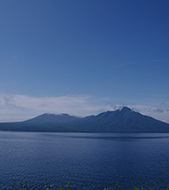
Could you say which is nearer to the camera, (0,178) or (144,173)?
(0,178)

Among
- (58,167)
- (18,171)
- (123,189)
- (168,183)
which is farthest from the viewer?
(58,167)

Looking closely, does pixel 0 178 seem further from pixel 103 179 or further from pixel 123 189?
pixel 123 189

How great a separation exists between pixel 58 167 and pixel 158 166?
41.1 meters

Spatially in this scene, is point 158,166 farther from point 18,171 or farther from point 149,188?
point 18,171

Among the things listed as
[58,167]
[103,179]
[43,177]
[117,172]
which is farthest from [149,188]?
[58,167]

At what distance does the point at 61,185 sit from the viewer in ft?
251

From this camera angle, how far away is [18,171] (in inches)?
3588

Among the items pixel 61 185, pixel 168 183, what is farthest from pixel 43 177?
pixel 168 183

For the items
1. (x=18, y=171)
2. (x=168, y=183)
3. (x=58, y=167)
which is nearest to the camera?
(x=168, y=183)

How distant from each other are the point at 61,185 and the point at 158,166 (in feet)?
158

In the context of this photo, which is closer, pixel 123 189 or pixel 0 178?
pixel 123 189

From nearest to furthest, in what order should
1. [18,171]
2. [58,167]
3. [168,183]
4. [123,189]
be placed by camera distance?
1. [123,189]
2. [168,183]
3. [18,171]
4. [58,167]

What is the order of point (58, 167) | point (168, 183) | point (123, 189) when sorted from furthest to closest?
point (58, 167)
point (168, 183)
point (123, 189)

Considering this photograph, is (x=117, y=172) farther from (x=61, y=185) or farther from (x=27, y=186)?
(x=27, y=186)
